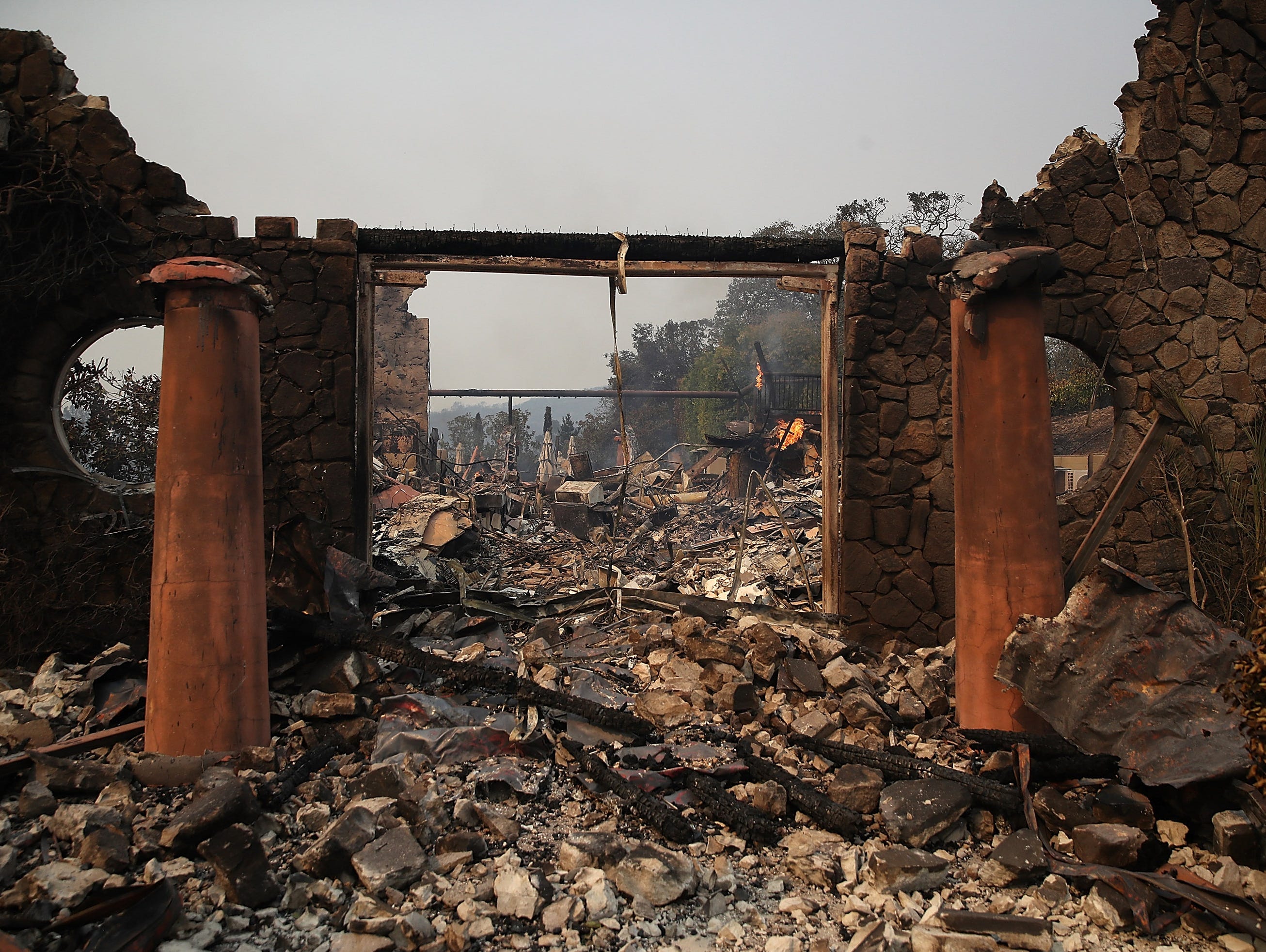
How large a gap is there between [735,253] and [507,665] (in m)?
3.82

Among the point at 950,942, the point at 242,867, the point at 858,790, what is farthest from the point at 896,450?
the point at 242,867

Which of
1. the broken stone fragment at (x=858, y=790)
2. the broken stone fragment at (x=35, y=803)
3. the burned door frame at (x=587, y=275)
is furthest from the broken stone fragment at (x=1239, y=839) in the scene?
the broken stone fragment at (x=35, y=803)

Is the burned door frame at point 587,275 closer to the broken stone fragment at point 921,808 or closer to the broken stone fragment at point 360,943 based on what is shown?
the broken stone fragment at point 921,808

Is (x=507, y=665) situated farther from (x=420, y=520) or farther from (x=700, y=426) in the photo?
(x=700, y=426)

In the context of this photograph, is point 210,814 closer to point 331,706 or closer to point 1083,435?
point 331,706

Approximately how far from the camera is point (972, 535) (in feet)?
12.5

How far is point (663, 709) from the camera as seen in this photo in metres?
4.73

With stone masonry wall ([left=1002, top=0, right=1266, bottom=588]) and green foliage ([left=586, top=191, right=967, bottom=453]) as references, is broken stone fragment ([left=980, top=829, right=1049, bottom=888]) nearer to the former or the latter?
stone masonry wall ([left=1002, top=0, right=1266, bottom=588])

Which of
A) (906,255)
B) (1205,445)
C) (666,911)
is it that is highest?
(906,255)

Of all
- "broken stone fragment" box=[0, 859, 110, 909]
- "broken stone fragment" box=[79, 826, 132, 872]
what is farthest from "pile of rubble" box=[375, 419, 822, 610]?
"broken stone fragment" box=[0, 859, 110, 909]

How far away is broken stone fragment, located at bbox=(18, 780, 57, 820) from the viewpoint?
328 cm

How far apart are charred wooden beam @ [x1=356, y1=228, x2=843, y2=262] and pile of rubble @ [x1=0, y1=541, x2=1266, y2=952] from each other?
3018 mm

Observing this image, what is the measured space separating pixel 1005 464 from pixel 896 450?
257 cm

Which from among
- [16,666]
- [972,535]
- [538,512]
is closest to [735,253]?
[972,535]
